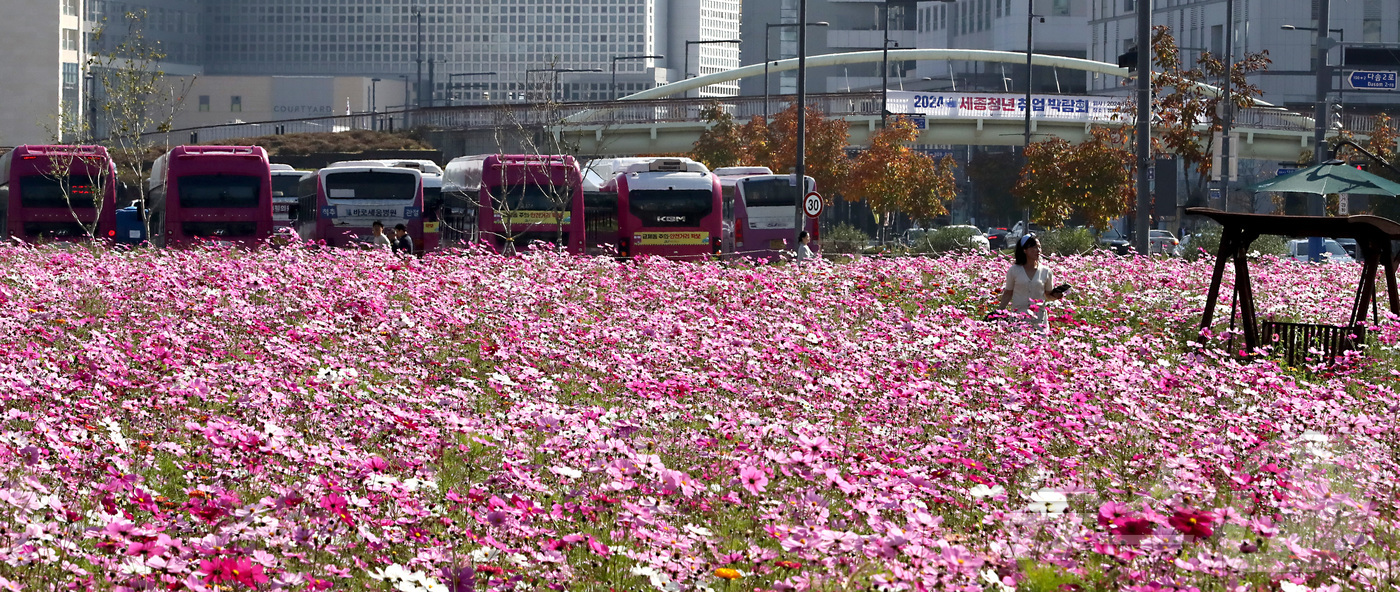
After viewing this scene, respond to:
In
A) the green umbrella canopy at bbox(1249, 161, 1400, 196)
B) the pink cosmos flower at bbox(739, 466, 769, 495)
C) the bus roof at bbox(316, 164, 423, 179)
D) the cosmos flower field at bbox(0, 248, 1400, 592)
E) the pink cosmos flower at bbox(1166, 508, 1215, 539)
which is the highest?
the bus roof at bbox(316, 164, 423, 179)

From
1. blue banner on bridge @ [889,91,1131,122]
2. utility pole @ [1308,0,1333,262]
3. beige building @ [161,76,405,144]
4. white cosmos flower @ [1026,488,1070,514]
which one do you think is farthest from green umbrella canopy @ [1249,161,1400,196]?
beige building @ [161,76,405,144]

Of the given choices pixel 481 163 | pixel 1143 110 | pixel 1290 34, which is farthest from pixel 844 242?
pixel 1290 34

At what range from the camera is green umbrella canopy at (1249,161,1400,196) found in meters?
20.1

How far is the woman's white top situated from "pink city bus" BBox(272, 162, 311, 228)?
34600 millimetres

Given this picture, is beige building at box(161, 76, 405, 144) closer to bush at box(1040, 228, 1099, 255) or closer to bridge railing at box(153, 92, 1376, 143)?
bridge railing at box(153, 92, 1376, 143)

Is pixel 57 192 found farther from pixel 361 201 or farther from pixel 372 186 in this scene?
pixel 372 186

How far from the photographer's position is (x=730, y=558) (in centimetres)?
503

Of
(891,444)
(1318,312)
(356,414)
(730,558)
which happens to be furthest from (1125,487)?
(1318,312)

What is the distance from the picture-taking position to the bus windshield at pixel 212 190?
33.8m

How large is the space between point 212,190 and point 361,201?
9.61 ft

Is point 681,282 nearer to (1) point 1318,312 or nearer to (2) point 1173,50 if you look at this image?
(1) point 1318,312

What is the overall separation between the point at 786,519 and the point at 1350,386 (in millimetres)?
6843

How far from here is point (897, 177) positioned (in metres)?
56.3

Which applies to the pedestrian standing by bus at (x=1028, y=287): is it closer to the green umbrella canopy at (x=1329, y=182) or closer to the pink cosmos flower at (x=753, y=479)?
the green umbrella canopy at (x=1329, y=182)
